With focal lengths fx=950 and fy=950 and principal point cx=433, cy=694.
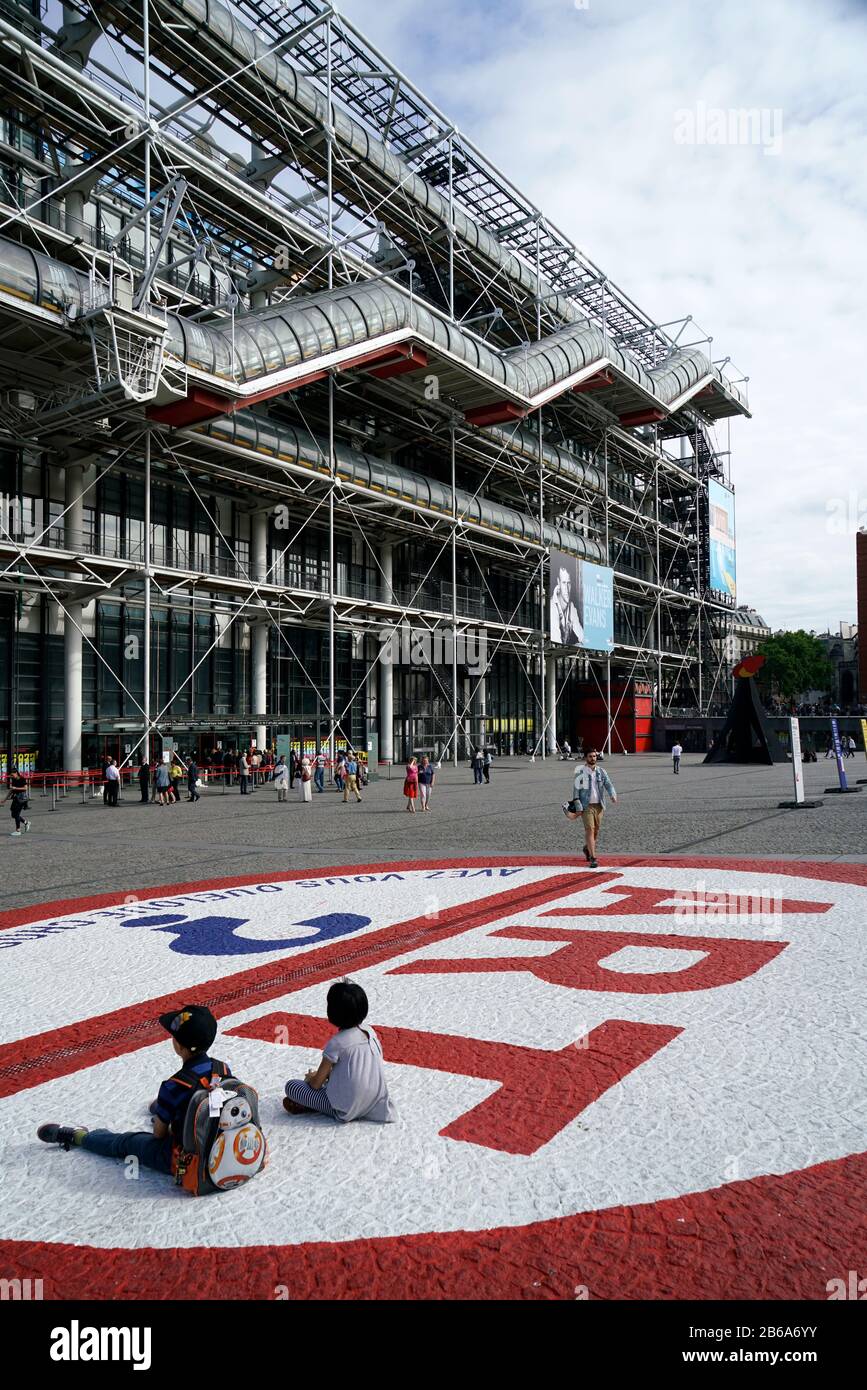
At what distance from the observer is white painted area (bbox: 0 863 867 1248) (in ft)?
12.4

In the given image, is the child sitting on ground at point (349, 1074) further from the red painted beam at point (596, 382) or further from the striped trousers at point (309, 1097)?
the red painted beam at point (596, 382)

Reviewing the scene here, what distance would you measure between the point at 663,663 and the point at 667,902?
5418 cm

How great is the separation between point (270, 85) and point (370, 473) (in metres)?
12.6

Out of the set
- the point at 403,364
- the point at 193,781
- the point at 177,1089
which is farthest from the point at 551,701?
the point at 177,1089

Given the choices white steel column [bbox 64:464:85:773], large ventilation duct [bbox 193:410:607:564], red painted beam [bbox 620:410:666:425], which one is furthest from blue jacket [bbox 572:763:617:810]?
red painted beam [bbox 620:410:666:425]

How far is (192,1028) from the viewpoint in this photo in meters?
4.10

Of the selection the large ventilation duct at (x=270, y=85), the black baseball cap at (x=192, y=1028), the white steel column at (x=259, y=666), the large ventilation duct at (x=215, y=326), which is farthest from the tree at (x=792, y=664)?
the black baseball cap at (x=192, y=1028)

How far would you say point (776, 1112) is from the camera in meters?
4.56

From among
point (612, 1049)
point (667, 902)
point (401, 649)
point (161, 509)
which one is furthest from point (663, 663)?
point (612, 1049)

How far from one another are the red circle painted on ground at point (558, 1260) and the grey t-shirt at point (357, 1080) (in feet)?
3.46

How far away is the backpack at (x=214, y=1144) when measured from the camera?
3951mm

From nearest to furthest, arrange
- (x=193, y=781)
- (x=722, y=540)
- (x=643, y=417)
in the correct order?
1. (x=193, y=781)
2. (x=643, y=417)
3. (x=722, y=540)

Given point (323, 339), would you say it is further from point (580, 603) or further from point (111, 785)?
point (580, 603)

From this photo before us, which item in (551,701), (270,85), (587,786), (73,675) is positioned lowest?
(587,786)
